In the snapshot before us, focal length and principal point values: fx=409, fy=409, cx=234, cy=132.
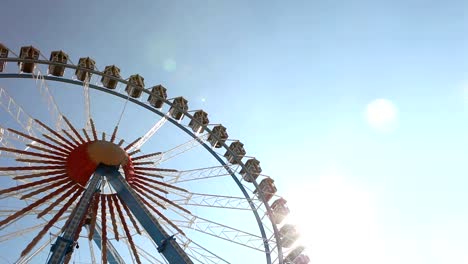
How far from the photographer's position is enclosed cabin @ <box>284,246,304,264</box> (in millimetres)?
22391

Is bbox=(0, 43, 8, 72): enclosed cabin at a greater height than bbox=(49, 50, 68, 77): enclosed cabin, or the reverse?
bbox=(49, 50, 68, 77): enclosed cabin

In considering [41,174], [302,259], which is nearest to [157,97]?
[41,174]

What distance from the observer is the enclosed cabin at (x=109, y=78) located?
23531 mm

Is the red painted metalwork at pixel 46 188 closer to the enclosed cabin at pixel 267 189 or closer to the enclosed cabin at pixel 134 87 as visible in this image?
the enclosed cabin at pixel 134 87

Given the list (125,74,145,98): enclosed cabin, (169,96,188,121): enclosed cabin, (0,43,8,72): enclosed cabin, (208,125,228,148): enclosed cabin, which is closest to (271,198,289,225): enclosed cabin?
(208,125,228,148): enclosed cabin

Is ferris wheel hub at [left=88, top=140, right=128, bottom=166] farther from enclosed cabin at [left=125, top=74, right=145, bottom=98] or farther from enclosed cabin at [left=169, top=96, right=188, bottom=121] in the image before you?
enclosed cabin at [left=169, top=96, right=188, bottom=121]

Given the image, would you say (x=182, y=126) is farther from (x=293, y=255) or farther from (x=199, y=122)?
(x=293, y=255)

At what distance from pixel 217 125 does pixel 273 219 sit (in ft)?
22.1

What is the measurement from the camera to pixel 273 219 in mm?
23609

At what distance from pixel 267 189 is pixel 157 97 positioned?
8.65 metres

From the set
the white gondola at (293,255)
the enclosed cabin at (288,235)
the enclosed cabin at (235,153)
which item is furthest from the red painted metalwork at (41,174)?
the white gondola at (293,255)

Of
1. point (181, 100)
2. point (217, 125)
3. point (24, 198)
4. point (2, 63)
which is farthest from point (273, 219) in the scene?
point (2, 63)

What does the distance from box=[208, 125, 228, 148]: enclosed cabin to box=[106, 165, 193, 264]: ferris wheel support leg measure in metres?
8.79

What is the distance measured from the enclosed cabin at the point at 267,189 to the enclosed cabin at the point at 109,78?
10.4 m
